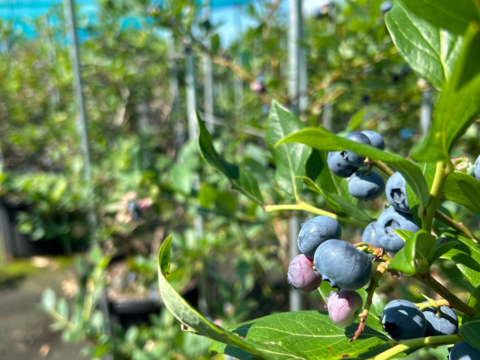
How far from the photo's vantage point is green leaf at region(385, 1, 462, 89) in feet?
0.98

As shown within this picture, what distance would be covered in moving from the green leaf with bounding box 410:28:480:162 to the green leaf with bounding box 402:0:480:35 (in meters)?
0.01

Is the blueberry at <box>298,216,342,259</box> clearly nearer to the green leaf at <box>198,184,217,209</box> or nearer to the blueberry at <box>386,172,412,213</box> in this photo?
the blueberry at <box>386,172,412,213</box>

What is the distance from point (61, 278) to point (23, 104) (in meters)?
2.12

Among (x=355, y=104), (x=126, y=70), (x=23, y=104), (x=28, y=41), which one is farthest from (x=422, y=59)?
(x=28, y=41)

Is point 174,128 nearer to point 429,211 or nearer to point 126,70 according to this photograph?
point 126,70

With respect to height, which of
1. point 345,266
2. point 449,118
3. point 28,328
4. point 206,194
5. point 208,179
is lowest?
point 28,328

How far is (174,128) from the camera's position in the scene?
3410mm

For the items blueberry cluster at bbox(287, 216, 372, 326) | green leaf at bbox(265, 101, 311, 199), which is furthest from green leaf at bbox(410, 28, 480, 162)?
green leaf at bbox(265, 101, 311, 199)

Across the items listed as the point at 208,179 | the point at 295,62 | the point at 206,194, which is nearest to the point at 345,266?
the point at 206,194

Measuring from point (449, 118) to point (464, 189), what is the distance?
6.0 inches

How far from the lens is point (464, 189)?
340 mm

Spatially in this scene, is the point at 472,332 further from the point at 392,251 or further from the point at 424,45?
the point at 424,45

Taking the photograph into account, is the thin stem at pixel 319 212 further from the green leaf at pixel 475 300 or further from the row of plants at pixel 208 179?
the green leaf at pixel 475 300

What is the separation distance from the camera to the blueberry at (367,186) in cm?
41
